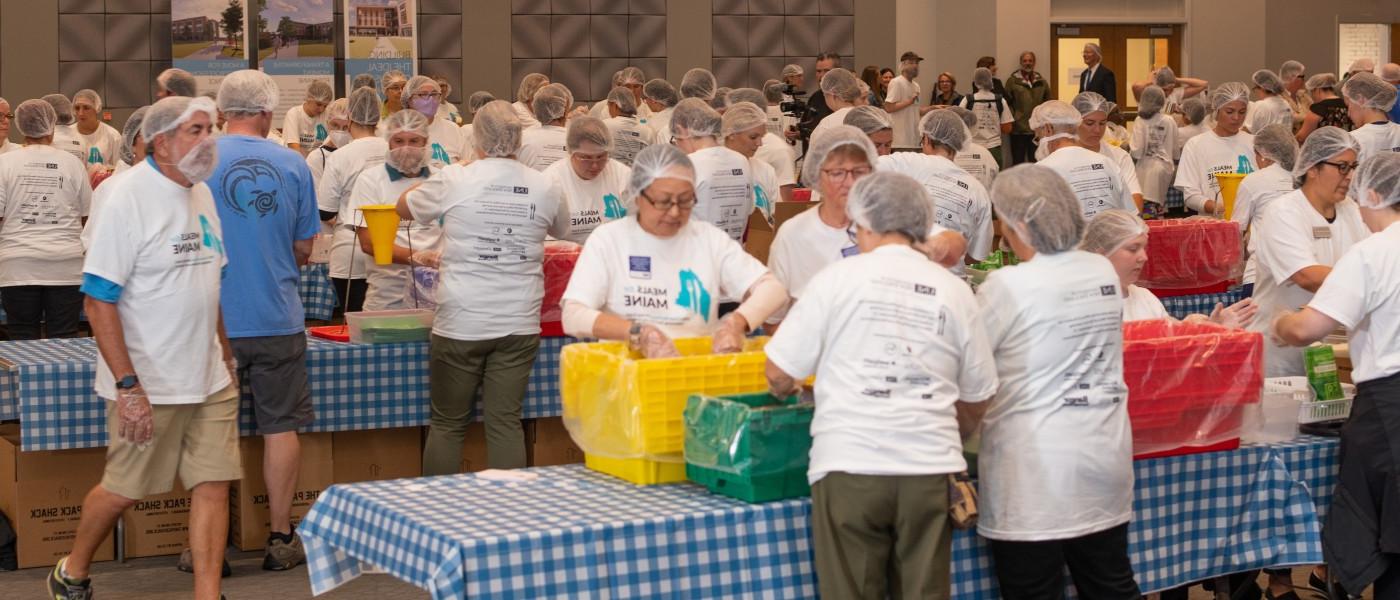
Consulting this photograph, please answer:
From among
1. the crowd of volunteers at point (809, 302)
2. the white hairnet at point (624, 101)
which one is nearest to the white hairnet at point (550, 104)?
the crowd of volunteers at point (809, 302)

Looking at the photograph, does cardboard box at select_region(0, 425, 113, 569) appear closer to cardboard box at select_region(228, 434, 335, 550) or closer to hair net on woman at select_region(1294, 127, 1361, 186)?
cardboard box at select_region(228, 434, 335, 550)

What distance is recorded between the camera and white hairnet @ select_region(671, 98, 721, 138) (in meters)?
6.61

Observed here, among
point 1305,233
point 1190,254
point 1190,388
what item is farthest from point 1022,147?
point 1190,388

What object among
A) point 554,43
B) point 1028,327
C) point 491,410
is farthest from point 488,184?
point 554,43

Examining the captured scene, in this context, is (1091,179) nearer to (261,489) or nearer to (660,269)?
(660,269)

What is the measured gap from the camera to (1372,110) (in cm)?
823

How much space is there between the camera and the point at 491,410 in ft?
17.8

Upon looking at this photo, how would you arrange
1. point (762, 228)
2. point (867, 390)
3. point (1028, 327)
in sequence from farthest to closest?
point (762, 228) < point (1028, 327) < point (867, 390)

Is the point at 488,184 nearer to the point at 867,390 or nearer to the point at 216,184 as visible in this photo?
the point at 216,184

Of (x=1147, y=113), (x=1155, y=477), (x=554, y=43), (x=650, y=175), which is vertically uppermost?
(x=554, y=43)

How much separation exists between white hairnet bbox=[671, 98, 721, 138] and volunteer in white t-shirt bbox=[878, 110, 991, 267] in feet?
2.59

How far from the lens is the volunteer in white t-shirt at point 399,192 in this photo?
621cm

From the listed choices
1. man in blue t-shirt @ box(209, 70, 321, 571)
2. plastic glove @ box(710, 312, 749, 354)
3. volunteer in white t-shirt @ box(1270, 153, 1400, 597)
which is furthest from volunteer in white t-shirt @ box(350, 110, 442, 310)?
volunteer in white t-shirt @ box(1270, 153, 1400, 597)

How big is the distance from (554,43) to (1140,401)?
12.9 m
